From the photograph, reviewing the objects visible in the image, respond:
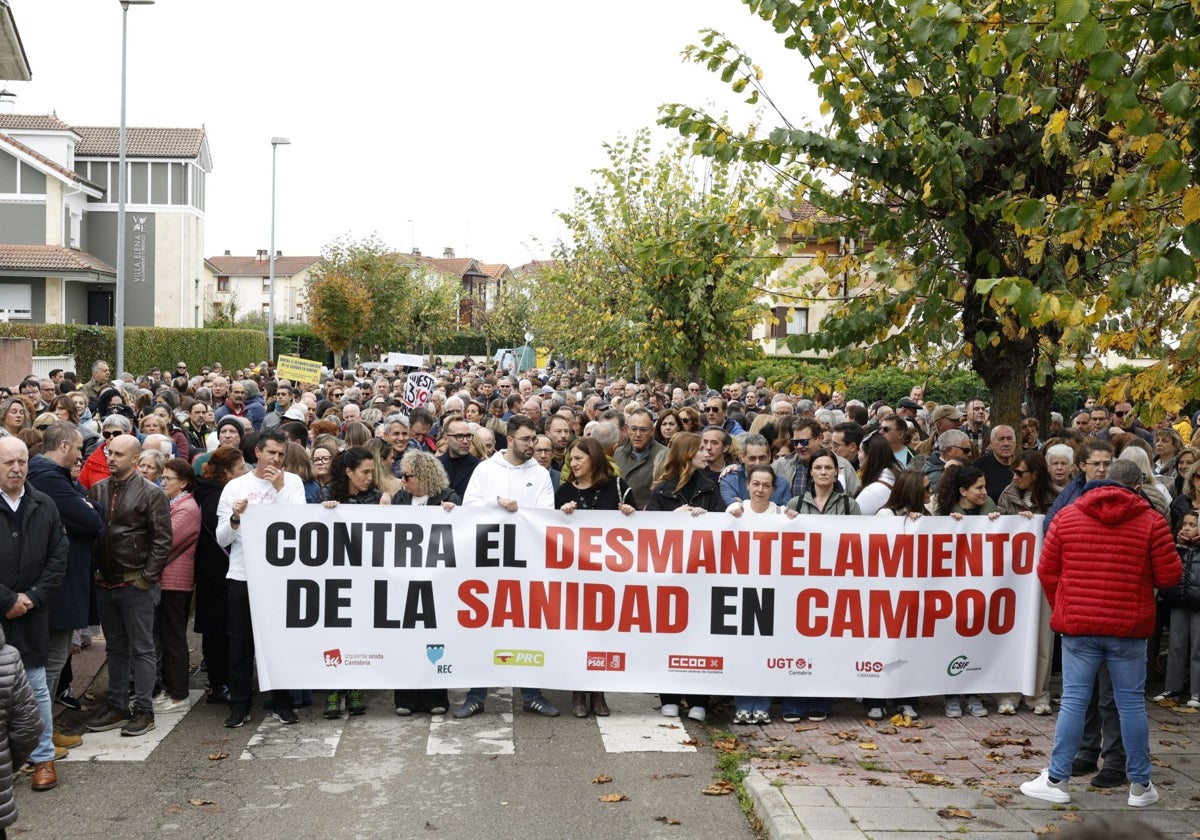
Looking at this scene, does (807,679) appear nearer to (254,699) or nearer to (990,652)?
(990,652)

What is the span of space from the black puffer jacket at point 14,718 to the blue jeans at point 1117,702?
198 inches

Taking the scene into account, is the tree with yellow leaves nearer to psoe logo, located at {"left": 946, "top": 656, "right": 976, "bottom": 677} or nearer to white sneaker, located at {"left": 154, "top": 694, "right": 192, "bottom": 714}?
psoe logo, located at {"left": 946, "top": 656, "right": 976, "bottom": 677}

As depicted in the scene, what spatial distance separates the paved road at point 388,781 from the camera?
7016 millimetres

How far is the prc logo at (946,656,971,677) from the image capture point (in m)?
9.33

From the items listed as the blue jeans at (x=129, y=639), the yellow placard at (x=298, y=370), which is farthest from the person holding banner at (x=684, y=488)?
the yellow placard at (x=298, y=370)

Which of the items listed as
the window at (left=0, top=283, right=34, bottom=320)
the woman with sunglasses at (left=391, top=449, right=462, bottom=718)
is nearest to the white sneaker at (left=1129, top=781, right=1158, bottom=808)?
the woman with sunglasses at (left=391, top=449, right=462, bottom=718)

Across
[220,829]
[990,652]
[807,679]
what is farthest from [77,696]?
[990,652]

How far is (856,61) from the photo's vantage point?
11.1 meters

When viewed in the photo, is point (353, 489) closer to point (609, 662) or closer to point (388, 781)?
point (609, 662)

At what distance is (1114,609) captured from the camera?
736 cm

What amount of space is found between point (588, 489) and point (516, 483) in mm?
512

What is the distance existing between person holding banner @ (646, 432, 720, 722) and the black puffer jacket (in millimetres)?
4633

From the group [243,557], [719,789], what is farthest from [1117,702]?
[243,557]

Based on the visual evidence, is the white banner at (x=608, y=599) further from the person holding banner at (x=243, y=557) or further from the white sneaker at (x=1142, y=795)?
the white sneaker at (x=1142, y=795)
